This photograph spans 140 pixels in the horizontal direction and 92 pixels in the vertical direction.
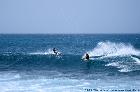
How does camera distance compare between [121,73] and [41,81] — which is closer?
[41,81]

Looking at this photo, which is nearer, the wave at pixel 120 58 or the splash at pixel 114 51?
the wave at pixel 120 58

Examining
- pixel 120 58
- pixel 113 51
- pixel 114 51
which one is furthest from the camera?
pixel 113 51

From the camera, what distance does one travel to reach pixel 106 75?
32.7 metres

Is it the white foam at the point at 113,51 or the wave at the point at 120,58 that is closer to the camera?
the wave at the point at 120,58

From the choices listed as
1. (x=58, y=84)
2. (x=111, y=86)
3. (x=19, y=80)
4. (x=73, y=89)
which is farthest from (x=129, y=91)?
(x=19, y=80)

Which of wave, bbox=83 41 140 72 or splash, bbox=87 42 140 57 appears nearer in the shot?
wave, bbox=83 41 140 72

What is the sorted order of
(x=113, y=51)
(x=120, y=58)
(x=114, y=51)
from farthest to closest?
(x=113, y=51) → (x=114, y=51) → (x=120, y=58)

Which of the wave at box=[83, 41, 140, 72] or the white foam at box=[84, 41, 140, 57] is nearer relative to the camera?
the wave at box=[83, 41, 140, 72]

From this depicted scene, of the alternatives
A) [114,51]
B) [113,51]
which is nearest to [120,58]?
[114,51]

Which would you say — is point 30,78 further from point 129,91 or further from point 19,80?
point 129,91

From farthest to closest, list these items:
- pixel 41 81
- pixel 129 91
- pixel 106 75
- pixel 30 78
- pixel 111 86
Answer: pixel 106 75, pixel 30 78, pixel 41 81, pixel 111 86, pixel 129 91

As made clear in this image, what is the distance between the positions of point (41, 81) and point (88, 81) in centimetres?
423

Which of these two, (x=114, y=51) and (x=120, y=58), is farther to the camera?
(x=114, y=51)

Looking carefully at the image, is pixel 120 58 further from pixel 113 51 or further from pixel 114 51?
pixel 113 51
